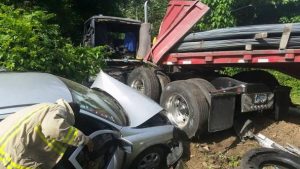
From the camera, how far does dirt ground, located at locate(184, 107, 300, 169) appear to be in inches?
248

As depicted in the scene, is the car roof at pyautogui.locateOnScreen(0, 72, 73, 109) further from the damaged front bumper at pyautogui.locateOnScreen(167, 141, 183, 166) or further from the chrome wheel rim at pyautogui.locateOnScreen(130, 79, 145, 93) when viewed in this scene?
the chrome wheel rim at pyautogui.locateOnScreen(130, 79, 145, 93)

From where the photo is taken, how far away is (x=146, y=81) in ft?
27.4

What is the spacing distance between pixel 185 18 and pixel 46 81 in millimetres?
3679

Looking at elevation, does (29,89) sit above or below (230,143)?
above

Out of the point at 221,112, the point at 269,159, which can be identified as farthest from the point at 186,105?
the point at 269,159

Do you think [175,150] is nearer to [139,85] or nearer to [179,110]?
[179,110]

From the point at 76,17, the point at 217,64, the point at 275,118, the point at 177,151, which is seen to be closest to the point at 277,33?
the point at 217,64

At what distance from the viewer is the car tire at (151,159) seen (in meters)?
5.30

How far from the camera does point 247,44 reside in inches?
263

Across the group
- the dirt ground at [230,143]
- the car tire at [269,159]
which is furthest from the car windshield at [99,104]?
the car tire at [269,159]

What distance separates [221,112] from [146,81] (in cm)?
203

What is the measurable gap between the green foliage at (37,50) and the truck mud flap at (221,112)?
2474mm

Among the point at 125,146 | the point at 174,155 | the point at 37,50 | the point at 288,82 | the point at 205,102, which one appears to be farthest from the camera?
the point at 288,82

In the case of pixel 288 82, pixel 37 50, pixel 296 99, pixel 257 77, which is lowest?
pixel 296 99
